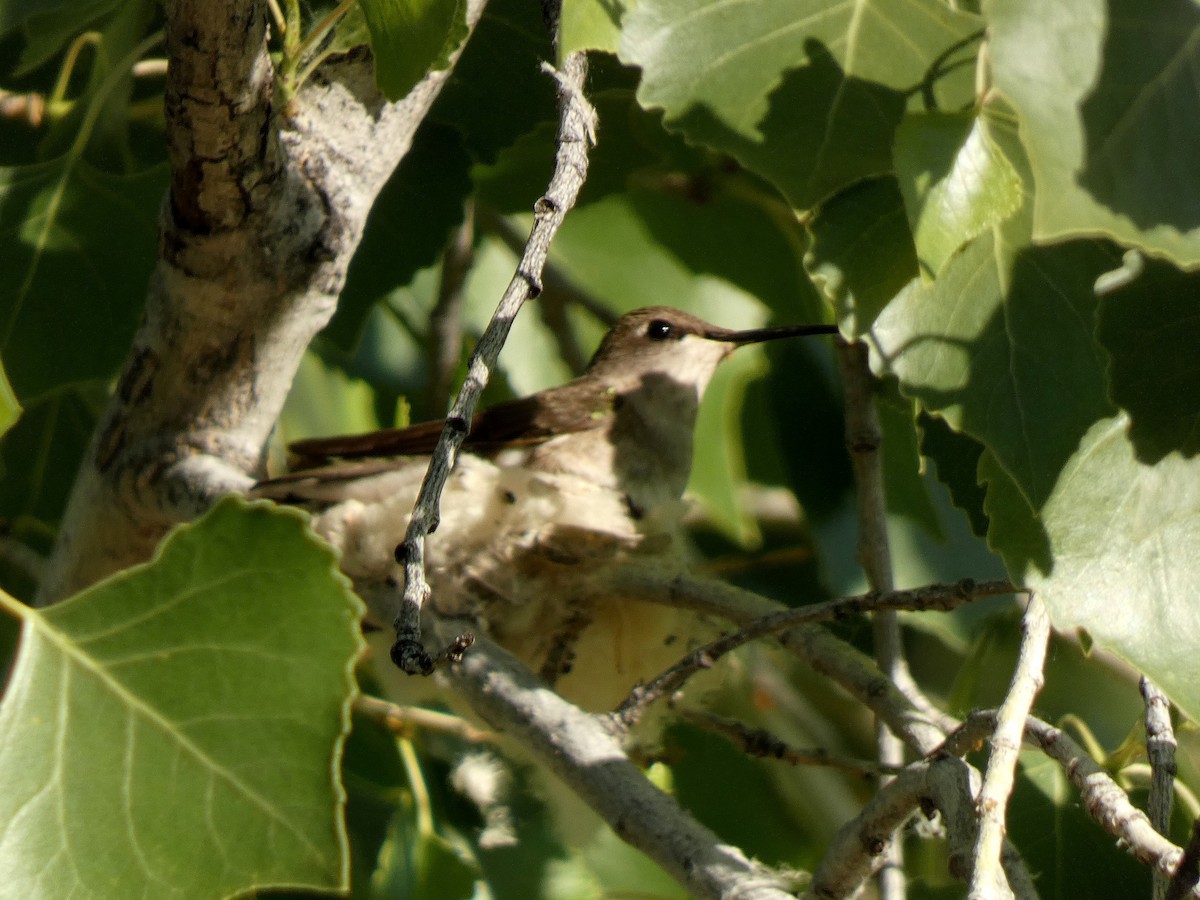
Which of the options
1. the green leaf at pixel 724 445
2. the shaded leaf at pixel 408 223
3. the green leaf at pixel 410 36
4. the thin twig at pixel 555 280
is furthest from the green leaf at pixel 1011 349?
the thin twig at pixel 555 280

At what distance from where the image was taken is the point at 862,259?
160 cm

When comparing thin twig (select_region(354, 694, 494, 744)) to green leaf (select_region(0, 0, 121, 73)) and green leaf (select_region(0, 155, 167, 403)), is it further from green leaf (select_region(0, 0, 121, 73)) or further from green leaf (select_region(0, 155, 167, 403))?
green leaf (select_region(0, 0, 121, 73))

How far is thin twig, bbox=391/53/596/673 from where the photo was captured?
112 cm

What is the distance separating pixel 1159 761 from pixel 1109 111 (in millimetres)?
677

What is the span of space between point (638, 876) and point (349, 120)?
6.80 feet

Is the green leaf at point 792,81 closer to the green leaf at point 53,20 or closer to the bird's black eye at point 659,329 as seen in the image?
the green leaf at point 53,20

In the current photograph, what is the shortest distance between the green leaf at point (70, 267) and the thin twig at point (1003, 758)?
1.46 meters

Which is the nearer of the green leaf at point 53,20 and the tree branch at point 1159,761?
the tree branch at point 1159,761

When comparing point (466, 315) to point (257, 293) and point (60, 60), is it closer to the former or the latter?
point (60, 60)

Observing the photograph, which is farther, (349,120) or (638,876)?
(638,876)

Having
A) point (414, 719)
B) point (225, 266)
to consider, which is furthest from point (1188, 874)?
point (414, 719)

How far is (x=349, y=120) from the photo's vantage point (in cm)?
182

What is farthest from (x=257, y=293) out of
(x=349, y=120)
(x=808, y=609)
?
(x=808, y=609)

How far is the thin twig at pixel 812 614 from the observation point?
1.54 metres
